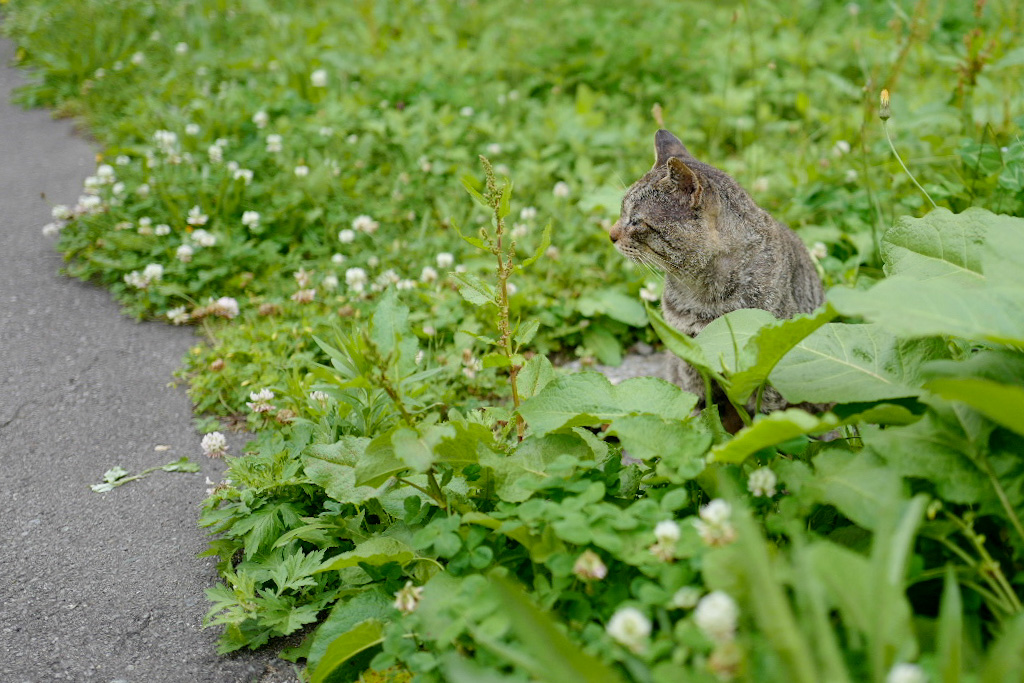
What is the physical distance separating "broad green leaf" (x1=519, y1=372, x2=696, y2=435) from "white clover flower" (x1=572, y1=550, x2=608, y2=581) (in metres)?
0.42

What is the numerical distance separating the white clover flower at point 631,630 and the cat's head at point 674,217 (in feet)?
5.28

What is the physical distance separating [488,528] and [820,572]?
2.83ft

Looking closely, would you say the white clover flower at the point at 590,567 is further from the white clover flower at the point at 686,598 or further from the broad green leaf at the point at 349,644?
the broad green leaf at the point at 349,644

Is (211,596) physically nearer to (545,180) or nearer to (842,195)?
(545,180)

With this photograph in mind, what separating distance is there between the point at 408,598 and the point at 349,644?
0.17 m

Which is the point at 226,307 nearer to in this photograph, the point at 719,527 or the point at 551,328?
the point at 551,328

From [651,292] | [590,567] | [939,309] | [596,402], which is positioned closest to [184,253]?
[651,292]

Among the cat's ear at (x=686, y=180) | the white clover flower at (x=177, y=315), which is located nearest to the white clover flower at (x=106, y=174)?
the white clover flower at (x=177, y=315)

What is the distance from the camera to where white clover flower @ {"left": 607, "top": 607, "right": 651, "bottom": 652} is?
1.50 metres

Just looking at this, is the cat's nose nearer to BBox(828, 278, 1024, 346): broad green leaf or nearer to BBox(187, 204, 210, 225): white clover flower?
BBox(828, 278, 1024, 346): broad green leaf

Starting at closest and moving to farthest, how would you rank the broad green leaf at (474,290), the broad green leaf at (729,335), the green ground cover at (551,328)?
the green ground cover at (551,328) < the broad green leaf at (729,335) < the broad green leaf at (474,290)

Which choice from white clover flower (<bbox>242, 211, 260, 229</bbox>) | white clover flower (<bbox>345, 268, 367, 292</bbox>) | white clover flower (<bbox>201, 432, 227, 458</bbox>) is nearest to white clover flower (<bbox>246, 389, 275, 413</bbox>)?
white clover flower (<bbox>201, 432, 227, 458</bbox>)

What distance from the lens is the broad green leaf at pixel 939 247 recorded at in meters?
2.17

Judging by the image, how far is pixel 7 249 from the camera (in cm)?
394
